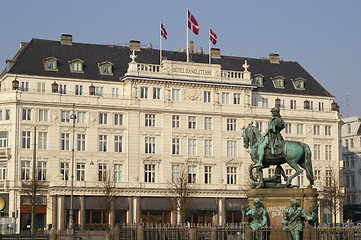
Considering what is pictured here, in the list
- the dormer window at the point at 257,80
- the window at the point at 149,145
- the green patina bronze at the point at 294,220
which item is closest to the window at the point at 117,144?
the window at the point at 149,145

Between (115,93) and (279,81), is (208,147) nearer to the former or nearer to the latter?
(115,93)

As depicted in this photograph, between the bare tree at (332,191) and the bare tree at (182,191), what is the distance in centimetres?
1503

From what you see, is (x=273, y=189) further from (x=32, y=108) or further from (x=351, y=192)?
(x=351, y=192)

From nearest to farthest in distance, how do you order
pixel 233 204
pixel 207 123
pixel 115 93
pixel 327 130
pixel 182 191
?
pixel 182 191, pixel 115 93, pixel 233 204, pixel 207 123, pixel 327 130

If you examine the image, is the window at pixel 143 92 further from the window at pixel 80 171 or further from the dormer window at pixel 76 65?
the window at pixel 80 171

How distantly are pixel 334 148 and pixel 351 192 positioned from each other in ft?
64.3

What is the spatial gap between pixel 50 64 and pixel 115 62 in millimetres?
7897

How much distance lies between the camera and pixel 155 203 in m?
83.5

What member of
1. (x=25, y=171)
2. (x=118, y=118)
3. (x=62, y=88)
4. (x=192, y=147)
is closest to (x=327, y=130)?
(x=192, y=147)

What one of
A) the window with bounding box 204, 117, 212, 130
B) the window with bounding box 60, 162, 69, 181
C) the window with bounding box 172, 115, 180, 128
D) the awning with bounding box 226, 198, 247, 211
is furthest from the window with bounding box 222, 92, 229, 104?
the window with bounding box 60, 162, 69, 181

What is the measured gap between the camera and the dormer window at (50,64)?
83938 mm

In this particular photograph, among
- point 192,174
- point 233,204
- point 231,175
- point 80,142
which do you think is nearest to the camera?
point 80,142

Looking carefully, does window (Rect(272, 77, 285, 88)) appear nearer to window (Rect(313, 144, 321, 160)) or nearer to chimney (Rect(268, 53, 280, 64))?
chimney (Rect(268, 53, 280, 64))

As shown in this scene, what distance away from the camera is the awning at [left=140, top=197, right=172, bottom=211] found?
82.9 metres
